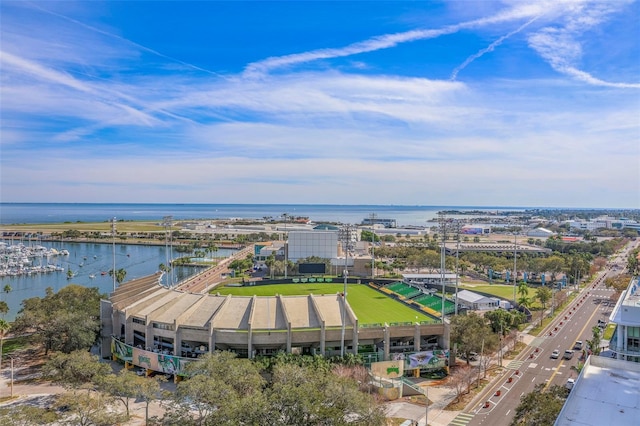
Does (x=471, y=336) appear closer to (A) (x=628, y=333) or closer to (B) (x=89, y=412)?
(A) (x=628, y=333)

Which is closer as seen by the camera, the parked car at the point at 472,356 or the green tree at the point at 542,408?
the green tree at the point at 542,408

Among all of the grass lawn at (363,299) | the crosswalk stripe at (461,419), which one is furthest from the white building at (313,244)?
the crosswalk stripe at (461,419)

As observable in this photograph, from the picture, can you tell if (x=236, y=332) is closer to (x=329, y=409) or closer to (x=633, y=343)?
(x=329, y=409)

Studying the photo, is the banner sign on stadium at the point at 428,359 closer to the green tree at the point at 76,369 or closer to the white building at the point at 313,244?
the green tree at the point at 76,369

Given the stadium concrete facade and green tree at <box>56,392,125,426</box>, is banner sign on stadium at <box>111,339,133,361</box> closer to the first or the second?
the stadium concrete facade

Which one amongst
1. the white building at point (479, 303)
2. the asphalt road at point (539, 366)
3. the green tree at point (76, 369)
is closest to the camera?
the green tree at point (76, 369)

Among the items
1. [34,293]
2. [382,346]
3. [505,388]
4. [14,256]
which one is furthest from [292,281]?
[14,256]
